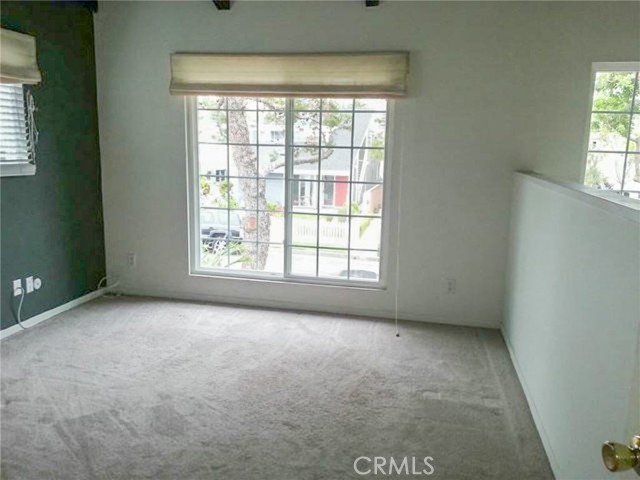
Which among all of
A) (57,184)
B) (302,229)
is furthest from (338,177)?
(57,184)

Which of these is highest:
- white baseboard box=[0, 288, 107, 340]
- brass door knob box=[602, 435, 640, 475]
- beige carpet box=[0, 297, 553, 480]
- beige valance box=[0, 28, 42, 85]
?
beige valance box=[0, 28, 42, 85]

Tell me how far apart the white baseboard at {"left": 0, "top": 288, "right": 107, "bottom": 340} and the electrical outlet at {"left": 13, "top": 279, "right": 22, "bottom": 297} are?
0.22 metres

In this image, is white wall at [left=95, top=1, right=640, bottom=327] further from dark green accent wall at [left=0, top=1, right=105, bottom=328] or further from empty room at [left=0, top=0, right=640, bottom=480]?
dark green accent wall at [left=0, top=1, right=105, bottom=328]

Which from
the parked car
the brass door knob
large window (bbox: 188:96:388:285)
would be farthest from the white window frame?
the brass door knob

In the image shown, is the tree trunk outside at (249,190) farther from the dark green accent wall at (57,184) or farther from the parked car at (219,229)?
the dark green accent wall at (57,184)

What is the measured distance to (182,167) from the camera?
4.12m

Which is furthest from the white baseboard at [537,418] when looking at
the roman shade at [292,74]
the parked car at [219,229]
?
the parked car at [219,229]

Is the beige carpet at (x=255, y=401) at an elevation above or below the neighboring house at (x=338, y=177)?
below

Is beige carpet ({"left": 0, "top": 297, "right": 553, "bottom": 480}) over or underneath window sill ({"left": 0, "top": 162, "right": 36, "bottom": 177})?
underneath

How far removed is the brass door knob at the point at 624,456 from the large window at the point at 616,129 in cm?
324

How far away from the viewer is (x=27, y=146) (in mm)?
3447

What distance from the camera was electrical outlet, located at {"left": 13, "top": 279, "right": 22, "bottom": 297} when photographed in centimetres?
342

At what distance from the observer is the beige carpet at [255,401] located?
211 centimetres

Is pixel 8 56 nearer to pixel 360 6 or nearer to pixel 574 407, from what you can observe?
pixel 360 6
